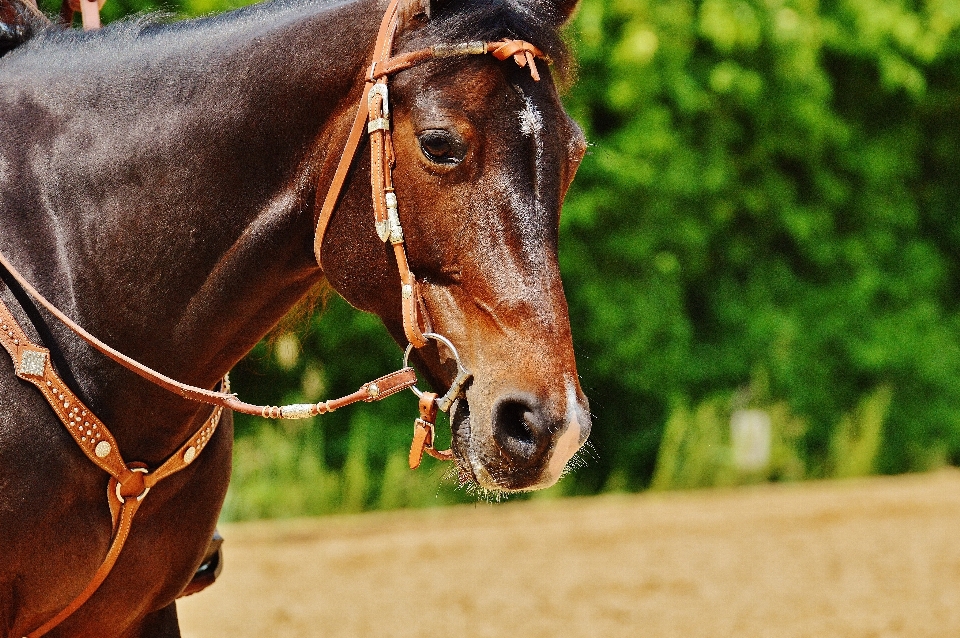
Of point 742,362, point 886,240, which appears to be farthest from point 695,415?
point 886,240

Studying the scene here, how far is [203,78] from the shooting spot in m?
2.26

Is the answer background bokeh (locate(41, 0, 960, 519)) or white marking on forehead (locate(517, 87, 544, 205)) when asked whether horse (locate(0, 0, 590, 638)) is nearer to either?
white marking on forehead (locate(517, 87, 544, 205))

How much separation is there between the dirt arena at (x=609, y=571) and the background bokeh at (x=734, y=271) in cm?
58

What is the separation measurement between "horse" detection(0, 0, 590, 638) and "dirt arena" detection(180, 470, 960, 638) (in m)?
3.41

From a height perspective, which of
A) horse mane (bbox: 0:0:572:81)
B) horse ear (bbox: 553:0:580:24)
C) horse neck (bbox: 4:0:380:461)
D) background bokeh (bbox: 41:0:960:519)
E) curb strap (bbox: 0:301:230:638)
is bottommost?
background bokeh (bbox: 41:0:960:519)

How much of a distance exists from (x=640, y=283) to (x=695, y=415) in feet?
3.99

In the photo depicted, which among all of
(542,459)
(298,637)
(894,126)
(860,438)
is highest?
(542,459)

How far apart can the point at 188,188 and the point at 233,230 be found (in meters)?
0.12

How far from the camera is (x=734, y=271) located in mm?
9703

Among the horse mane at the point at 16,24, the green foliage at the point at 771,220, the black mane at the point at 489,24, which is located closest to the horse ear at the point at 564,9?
the black mane at the point at 489,24

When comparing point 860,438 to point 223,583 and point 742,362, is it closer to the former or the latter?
point 742,362

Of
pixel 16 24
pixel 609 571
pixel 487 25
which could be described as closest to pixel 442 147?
pixel 487 25

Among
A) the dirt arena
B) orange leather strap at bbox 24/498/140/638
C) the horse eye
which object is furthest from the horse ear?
the dirt arena

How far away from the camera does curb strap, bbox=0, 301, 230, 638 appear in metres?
2.14
